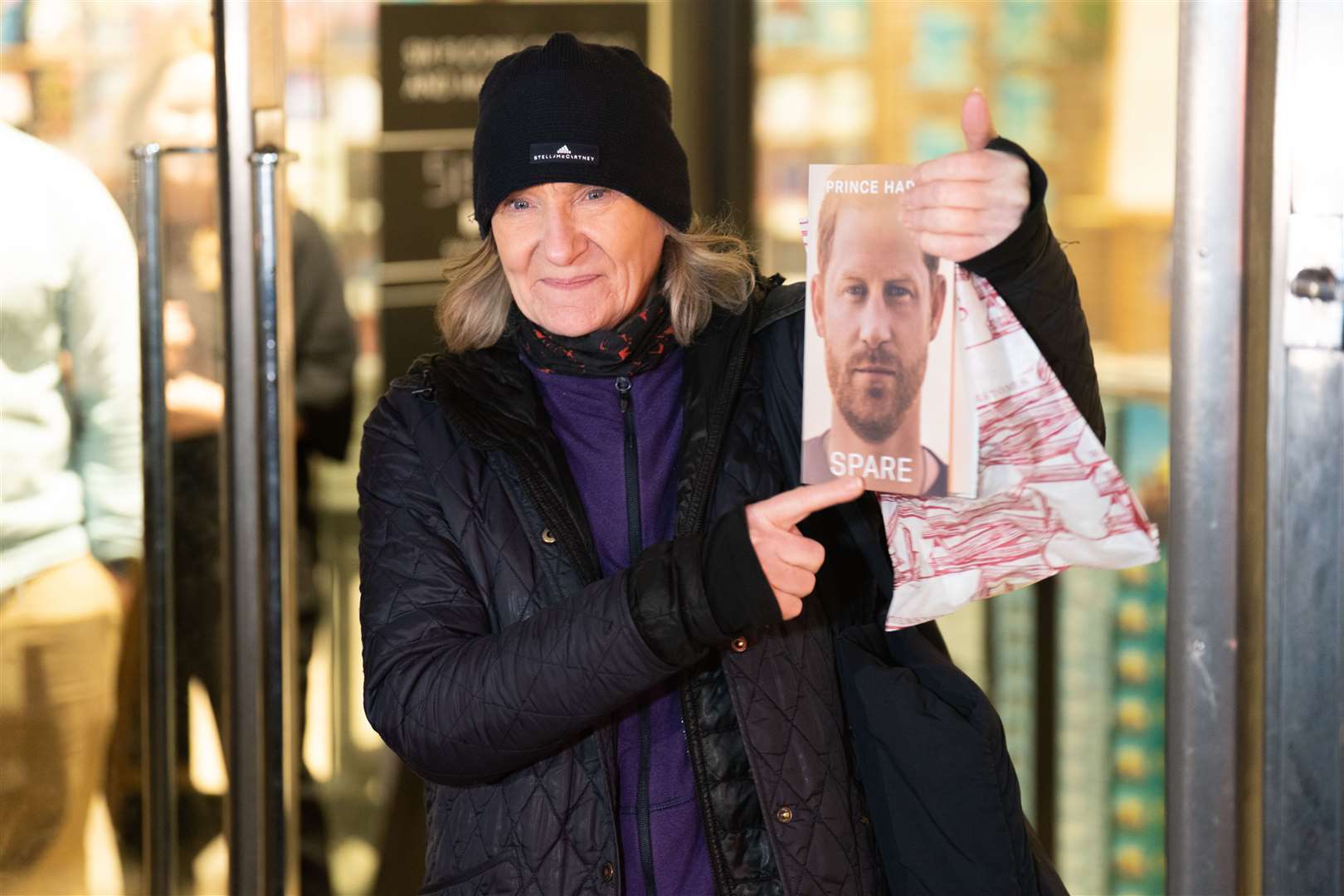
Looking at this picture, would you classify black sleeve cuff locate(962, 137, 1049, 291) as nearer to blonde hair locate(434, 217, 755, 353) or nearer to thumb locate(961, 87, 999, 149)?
thumb locate(961, 87, 999, 149)

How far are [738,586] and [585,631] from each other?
158 millimetres

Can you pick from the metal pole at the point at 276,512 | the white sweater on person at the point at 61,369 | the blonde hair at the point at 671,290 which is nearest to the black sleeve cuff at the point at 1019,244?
the blonde hair at the point at 671,290

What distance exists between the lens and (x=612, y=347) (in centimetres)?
173

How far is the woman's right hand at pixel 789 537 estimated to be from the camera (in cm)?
145

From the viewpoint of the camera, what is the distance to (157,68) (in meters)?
2.46

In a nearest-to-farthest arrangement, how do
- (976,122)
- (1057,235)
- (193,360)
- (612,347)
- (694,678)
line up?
(976,122) < (694,678) < (612,347) < (193,360) < (1057,235)

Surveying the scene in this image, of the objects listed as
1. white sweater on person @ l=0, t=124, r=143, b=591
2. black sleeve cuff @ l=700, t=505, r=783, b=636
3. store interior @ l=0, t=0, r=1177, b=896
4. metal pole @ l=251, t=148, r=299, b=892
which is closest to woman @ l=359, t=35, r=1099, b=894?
black sleeve cuff @ l=700, t=505, r=783, b=636

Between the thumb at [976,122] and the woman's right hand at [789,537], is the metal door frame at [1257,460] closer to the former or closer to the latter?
the thumb at [976,122]

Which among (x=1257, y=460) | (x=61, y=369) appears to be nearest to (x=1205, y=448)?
(x=1257, y=460)

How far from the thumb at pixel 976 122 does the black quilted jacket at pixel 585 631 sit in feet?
0.29

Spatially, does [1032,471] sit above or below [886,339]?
below

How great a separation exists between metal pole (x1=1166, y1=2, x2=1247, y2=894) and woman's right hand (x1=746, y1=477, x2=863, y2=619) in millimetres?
322

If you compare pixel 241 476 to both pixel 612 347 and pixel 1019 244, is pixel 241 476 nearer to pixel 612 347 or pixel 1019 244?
pixel 612 347

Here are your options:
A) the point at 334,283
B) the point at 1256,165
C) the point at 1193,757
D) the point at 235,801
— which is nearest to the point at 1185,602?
the point at 1193,757
